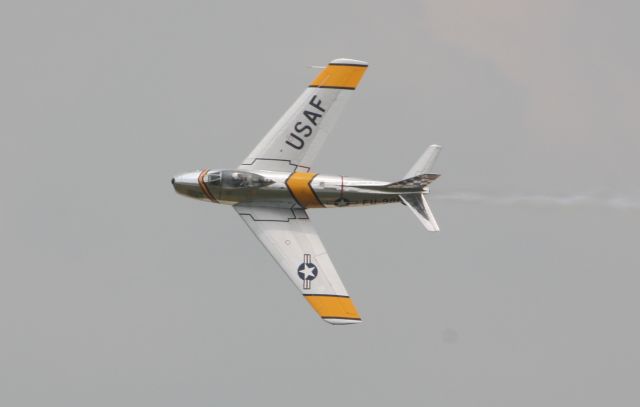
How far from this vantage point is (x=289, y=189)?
65000 mm

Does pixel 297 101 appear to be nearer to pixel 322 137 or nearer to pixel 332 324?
pixel 322 137

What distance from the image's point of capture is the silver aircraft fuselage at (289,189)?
6469 cm

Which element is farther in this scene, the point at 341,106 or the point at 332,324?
the point at 341,106

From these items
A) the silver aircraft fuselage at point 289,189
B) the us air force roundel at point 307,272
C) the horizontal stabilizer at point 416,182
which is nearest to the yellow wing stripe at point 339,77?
the silver aircraft fuselage at point 289,189

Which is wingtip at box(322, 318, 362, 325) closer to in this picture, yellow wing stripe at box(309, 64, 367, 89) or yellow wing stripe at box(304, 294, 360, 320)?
yellow wing stripe at box(304, 294, 360, 320)

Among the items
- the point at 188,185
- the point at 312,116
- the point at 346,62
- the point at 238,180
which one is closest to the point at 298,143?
the point at 312,116

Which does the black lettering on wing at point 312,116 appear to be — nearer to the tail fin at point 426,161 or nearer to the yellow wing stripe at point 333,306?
the tail fin at point 426,161

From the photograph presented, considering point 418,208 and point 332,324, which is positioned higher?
point 418,208

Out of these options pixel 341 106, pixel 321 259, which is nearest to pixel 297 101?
pixel 341 106

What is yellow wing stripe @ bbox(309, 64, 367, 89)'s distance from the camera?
67.4 m

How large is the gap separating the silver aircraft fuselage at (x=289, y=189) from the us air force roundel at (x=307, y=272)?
99.8 inches

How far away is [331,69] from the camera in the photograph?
222 ft

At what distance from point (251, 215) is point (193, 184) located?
275cm

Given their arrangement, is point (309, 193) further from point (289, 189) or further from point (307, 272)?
point (307, 272)
